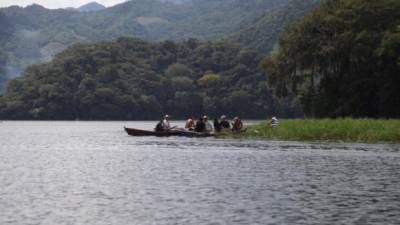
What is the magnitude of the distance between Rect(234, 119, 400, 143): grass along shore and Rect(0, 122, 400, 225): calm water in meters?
7.90

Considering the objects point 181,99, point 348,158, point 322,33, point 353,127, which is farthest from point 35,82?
point 348,158

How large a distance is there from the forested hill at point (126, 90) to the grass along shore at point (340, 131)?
4174 inches

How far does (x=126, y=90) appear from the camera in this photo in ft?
607

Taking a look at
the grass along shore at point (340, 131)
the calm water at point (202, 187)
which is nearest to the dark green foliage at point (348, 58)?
the grass along shore at point (340, 131)

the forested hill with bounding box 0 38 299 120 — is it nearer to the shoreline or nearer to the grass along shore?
the shoreline

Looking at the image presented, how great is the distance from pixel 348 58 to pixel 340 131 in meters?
19.2

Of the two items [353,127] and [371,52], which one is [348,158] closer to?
[353,127]

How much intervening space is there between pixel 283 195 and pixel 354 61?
174ft

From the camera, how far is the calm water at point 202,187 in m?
22.7

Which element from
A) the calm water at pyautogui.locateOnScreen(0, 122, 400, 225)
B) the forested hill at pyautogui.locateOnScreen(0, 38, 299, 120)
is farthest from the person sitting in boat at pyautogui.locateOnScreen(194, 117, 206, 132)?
the forested hill at pyautogui.locateOnScreen(0, 38, 299, 120)

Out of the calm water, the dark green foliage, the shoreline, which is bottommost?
the calm water

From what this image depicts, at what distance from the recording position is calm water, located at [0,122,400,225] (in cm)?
2269

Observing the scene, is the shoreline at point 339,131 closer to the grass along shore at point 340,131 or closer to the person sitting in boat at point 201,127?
the grass along shore at point 340,131

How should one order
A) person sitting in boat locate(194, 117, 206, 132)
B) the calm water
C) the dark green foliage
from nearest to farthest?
1. the calm water
2. person sitting in boat locate(194, 117, 206, 132)
3. the dark green foliage
